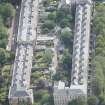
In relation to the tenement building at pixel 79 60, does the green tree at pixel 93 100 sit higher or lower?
lower

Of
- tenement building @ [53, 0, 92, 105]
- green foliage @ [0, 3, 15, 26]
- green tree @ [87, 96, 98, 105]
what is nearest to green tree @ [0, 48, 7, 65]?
green foliage @ [0, 3, 15, 26]

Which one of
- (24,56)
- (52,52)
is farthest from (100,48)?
Result: (24,56)

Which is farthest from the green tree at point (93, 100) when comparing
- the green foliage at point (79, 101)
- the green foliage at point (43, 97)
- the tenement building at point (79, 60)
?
the green foliage at point (43, 97)

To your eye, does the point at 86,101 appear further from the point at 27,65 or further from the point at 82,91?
the point at 27,65

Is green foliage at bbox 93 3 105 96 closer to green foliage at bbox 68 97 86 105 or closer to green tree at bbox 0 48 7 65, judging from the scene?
green foliage at bbox 68 97 86 105

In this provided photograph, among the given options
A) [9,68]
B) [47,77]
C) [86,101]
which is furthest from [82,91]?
[9,68]

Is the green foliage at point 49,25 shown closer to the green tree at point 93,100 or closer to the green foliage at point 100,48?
the green foliage at point 100,48

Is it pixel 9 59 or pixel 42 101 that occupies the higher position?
pixel 9 59

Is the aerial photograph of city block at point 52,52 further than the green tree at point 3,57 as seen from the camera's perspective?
No
